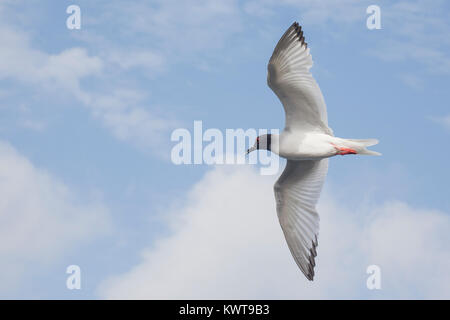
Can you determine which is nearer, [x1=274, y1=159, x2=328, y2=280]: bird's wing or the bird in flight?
the bird in flight

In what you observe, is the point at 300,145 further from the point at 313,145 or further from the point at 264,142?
the point at 264,142

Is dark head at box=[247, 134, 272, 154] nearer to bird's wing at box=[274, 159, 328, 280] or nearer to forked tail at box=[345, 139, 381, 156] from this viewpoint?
bird's wing at box=[274, 159, 328, 280]

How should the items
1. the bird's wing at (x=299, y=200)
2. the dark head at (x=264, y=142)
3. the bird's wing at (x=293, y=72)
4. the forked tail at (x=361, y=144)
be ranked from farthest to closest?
the bird's wing at (x=299, y=200)
the dark head at (x=264, y=142)
the forked tail at (x=361, y=144)
the bird's wing at (x=293, y=72)

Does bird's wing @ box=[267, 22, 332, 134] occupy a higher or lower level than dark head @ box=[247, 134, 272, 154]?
higher

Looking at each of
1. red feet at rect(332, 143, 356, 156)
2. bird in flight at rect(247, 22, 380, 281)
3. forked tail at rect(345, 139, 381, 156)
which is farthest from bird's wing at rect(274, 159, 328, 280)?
forked tail at rect(345, 139, 381, 156)

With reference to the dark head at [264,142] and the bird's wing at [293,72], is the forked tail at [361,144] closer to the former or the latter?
the bird's wing at [293,72]

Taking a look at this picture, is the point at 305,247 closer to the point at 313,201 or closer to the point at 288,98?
the point at 313,201

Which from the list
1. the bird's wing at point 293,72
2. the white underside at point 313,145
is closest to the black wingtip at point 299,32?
the bird's wing at point 293,72

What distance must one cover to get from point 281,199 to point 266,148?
62.9 inches

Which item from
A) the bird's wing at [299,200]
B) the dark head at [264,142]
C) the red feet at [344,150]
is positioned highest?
the dark head at [264,142]

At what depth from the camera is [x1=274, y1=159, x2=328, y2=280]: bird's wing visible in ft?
49.5

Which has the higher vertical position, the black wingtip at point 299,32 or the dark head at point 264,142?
the black wingtip at point 299,32

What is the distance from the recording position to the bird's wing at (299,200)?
1509cm

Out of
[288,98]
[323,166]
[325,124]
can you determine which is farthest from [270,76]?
[323,166]
